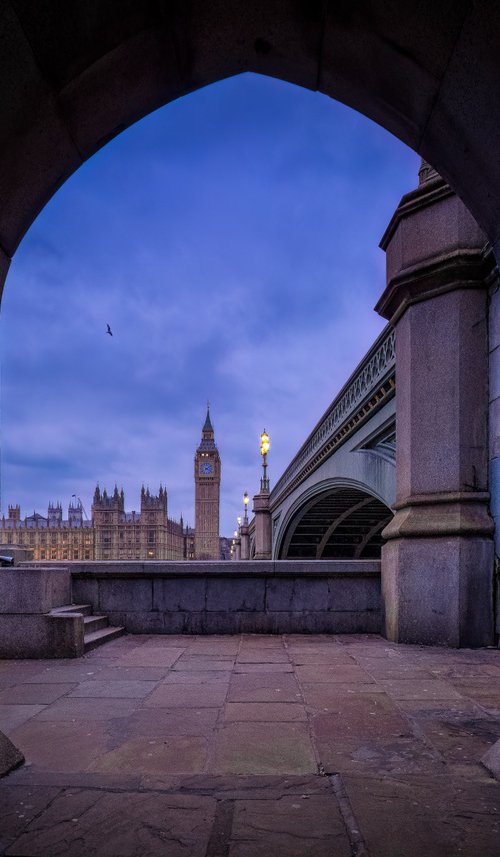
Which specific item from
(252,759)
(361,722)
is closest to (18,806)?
(252,759)

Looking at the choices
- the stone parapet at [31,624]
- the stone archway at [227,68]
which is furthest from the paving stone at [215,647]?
the stone archway at [227,68]

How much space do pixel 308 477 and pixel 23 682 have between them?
17.4 meters

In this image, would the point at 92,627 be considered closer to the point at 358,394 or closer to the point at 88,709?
the point at 88,709

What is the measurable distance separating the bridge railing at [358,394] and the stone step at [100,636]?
5934 mm

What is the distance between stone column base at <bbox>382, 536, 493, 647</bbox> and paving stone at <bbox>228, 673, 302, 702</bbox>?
2036 millimetres

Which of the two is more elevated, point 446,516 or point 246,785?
point 446,516

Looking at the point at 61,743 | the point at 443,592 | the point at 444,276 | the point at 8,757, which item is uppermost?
the point at 444,276

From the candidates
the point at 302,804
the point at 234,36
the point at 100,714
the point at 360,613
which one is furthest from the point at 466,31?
the point at 360,613

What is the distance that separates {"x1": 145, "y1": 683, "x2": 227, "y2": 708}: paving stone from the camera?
12.0ft

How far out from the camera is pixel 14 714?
3500 millimetres

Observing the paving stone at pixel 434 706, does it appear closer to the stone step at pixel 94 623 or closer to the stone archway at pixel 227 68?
the stone archway at pixel 227 68

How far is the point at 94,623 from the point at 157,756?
387 cm

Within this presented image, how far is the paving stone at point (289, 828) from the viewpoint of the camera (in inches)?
74.0

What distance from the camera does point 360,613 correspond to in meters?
6.79
